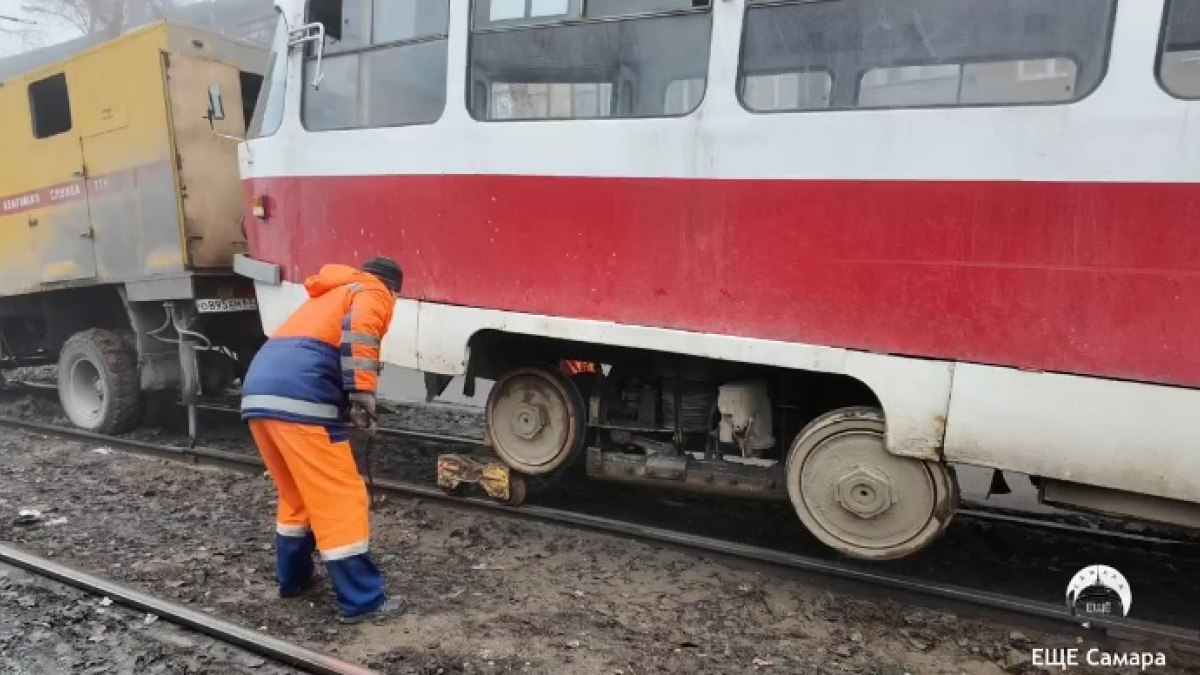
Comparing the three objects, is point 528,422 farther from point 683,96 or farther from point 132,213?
point 132,213

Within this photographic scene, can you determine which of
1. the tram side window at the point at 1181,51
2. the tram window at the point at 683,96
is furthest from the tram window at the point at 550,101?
the tram side window at the point at 1181,51

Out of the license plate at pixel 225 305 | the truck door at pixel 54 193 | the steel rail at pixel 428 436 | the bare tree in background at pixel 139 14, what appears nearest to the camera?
the license plate at pixel 225 305

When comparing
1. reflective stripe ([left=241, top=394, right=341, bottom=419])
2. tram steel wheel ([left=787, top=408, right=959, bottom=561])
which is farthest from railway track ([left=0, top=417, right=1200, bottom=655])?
reflective stripe ([left=241, top=394, right=341, bottom=419])

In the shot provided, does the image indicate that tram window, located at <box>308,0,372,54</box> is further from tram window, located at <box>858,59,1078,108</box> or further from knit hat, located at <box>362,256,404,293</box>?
tram window, located at <box>858,59,1078,108</box>

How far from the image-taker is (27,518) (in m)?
4.65

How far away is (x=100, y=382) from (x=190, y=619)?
4245 mm

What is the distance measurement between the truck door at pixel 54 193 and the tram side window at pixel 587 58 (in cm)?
429

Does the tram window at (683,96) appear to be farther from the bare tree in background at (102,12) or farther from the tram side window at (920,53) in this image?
the bare tree in background at (102,12)

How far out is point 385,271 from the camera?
11.9 feet

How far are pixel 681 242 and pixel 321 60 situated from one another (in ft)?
8.21

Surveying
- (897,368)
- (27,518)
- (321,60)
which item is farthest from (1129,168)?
(27,518)

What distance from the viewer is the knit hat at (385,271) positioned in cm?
362

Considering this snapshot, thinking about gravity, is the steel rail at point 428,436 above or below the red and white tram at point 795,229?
below

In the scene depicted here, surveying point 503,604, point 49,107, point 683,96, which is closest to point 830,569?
point 503,604
